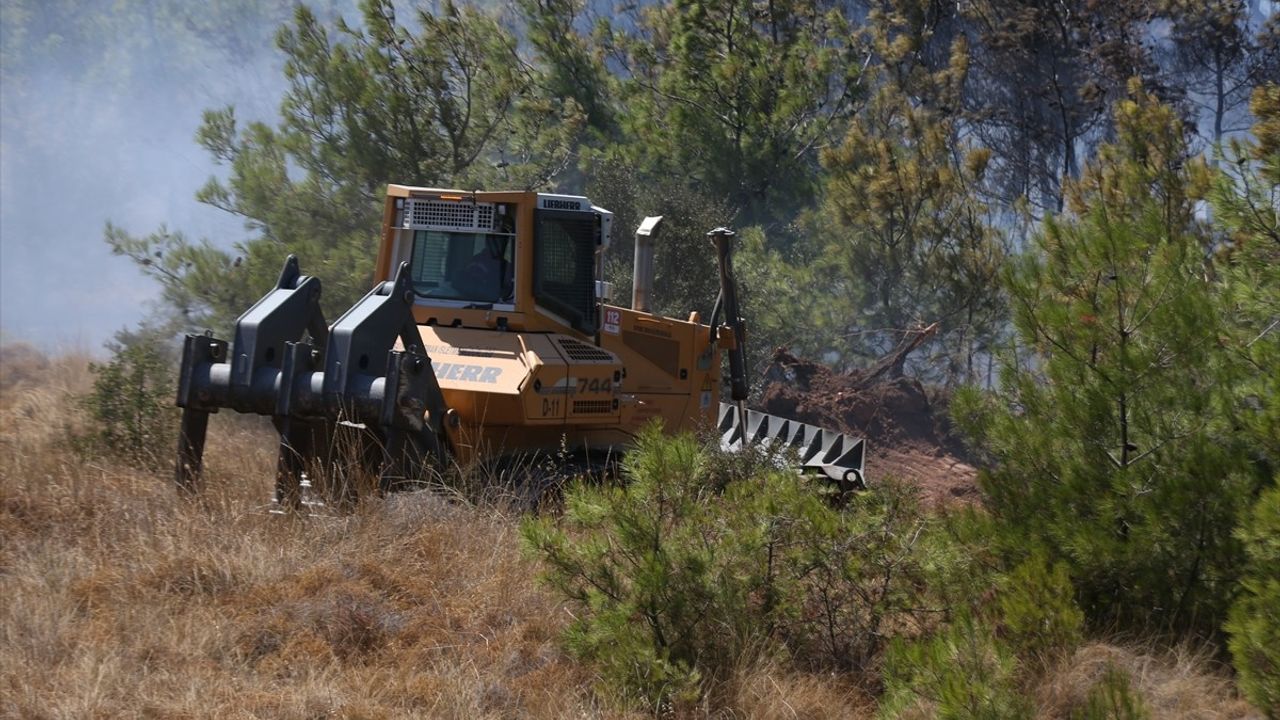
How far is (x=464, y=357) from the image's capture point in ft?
32.7

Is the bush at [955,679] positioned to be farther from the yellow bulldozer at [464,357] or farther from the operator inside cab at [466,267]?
the operator inside cab at [466,267]

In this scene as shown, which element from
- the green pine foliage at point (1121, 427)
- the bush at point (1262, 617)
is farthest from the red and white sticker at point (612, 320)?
the bush at point (1262, 617)

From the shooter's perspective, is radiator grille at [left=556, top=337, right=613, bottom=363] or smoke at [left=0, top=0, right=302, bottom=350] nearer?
radiator grille at [left=556, top=337, right=613, bottom=363]

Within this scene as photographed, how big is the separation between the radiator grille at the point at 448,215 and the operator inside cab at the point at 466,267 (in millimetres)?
79

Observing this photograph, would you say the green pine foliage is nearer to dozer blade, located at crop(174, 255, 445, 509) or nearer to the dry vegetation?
the dry vegetation

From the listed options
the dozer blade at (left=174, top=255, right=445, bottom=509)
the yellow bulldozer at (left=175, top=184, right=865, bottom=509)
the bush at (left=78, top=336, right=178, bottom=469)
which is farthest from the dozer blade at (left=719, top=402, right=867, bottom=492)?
the bush at (left=78, top=336, right=178, bottom=469)

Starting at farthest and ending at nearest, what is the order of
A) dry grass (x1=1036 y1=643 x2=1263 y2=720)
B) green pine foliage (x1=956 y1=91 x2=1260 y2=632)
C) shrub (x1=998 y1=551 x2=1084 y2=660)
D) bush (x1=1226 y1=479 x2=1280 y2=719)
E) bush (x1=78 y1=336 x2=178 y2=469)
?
1. bush (x1=78 y1=336 x2=178 y2=469)
2. green pine foliage (x1=956 y1=91 x2=1260 y2=632)
3. shrub (x1=998 y1=551 x2=1084 y2=660)
4. dry grass (x1=1036 y1=643 x2=1263 y2=720)
5. bush (x1=1226 y1=479 x2=1280 y2=719)

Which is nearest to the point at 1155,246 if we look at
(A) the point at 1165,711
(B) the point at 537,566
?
(A) the point at 1165,711

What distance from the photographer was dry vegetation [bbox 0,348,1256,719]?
20.5 feet

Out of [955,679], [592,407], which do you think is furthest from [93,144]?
[955,679]

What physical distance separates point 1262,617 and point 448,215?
6.54 m

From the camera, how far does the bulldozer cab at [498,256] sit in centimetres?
1025

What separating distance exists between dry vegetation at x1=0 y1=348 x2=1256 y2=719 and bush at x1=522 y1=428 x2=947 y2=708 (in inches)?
8.2

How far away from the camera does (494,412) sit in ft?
32.1
